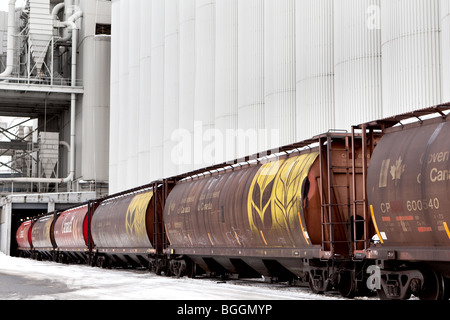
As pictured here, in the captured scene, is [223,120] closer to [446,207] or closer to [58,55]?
[446,207]

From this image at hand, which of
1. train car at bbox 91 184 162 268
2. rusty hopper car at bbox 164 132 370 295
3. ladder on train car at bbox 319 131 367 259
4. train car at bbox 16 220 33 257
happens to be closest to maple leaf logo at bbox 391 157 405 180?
rusty hopper car at bbox 164 132 370 295

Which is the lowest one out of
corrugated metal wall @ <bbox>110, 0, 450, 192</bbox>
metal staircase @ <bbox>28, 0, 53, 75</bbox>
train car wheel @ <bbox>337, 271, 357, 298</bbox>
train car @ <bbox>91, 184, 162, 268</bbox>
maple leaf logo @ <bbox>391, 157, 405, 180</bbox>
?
train car wheel @ <bbox>337, 271, 357, 298</bbox>

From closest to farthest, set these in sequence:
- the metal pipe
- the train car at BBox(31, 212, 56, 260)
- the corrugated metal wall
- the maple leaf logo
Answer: the maple leaf logo → the corrugated metal wall → the train car at BBox(31, 212, 56, 260) → the metal pipe

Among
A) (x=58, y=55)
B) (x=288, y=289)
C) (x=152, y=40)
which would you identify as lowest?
(x=288, y=289)

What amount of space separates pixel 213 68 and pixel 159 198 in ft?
47.1

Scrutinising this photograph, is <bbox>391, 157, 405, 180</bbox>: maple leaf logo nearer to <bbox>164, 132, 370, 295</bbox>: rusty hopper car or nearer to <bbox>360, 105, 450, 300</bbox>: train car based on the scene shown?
<bbox>360, 105, 450, 300</bbox>: train car

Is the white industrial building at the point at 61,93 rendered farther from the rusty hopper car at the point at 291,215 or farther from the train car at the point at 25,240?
the rusty hopper car at the point at 291,215

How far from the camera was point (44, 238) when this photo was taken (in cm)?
4775

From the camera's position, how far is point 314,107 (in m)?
27.7

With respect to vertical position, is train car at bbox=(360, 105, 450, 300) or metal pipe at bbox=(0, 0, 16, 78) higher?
metal pipe at bbox=(0, 0, 16, 78)

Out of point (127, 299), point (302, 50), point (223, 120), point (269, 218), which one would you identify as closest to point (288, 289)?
point (269, 218)

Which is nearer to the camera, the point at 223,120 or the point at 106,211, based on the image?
the point at 106,211

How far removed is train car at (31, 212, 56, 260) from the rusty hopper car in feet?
87.9

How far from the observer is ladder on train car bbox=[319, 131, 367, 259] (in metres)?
14.6
